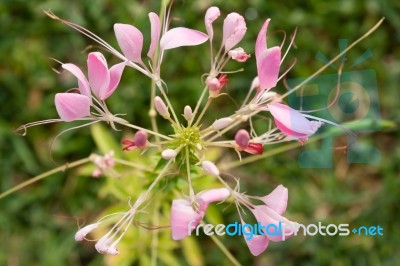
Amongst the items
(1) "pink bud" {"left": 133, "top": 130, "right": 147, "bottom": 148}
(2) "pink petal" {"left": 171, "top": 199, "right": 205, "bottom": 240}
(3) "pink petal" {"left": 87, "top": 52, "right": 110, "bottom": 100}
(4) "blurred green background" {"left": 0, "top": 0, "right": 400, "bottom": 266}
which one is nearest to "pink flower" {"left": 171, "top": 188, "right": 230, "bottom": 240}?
(2) "pink petal" {"left": 171, "top": 199, "right": 205, "bottom": 240}

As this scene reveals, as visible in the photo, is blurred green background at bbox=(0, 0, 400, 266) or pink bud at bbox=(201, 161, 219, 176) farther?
blurred green background at bbox=(0, 0, 400, 266)

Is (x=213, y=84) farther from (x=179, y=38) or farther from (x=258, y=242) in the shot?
(x=258, y=242)

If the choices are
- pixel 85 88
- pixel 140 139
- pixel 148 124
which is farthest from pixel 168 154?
pixel 148 124

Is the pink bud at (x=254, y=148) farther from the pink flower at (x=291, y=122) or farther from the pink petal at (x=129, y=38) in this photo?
the pink petal at (x=129, y=38)

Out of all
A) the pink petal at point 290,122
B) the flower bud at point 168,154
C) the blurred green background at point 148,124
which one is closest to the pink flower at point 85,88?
the flower bud at point 168,154

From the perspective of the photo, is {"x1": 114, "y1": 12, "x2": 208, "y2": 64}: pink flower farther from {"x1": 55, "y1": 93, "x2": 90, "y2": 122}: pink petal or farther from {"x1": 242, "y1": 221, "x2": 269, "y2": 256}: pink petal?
{"x1": 242, "y1": 221, "x2": 269, "y2": 256}: pink petal

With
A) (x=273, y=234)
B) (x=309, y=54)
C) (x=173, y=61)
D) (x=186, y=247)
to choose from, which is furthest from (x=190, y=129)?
(x=309, y=54)
